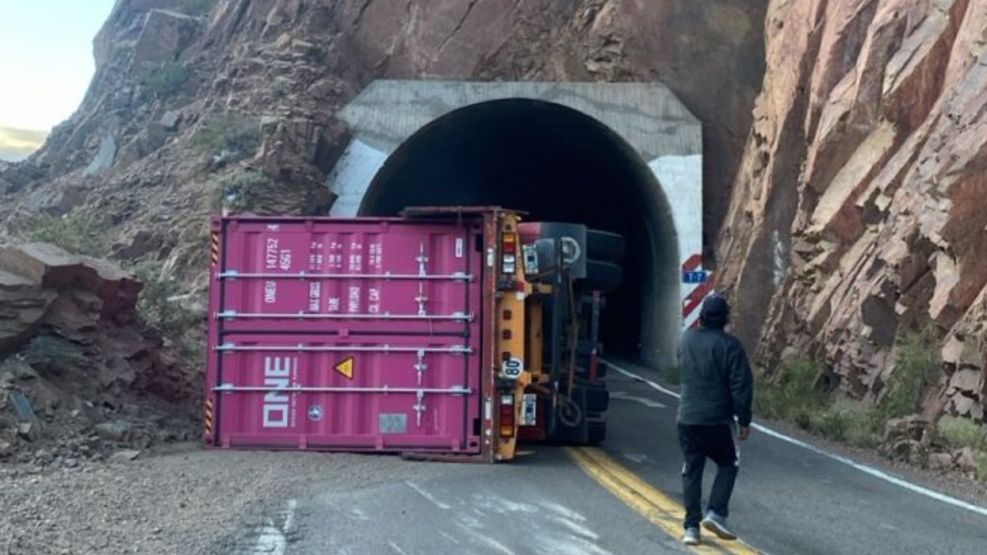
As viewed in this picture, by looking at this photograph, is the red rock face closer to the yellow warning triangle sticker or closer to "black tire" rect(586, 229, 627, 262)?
"black tire" rect(586, 229, 627, 262)

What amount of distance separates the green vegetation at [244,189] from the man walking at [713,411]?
14.1m

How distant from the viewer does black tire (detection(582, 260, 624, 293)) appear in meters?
12.2

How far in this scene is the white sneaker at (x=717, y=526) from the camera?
7.36 metres

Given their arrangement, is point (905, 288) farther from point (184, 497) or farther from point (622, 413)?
point (184, 497)

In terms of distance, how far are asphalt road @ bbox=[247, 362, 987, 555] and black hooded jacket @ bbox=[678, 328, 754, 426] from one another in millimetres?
822

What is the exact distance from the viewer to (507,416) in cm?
1120

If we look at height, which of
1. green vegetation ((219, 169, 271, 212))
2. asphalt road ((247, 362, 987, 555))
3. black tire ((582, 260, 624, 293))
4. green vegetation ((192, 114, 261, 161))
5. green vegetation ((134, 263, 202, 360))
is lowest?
asphalt road ((247, 362, 987, 555))

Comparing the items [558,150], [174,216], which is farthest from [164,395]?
[558,150]

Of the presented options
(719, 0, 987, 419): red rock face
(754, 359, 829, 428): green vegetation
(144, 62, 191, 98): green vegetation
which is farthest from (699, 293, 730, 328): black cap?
(144, 62, 191, 98): green vegetation

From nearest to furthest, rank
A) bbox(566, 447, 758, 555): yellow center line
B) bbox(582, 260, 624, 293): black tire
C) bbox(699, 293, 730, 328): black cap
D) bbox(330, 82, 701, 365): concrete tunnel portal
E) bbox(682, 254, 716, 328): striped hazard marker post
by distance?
bbox(566, 447, 758, 555): yellow center line < bbox(699, 293, 730, 328): black cap < bbox(582, 260, 624, 293): black tire < bbox(682, 254, 716, 328): striped hazard marker post < bbox(330, 82, 701, 365): concrete tunnel portal

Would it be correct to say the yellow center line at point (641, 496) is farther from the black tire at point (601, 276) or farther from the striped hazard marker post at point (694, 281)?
the striped hazard marker post at point (694, 281)

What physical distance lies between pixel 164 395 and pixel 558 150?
54.8ft

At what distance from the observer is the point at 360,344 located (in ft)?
37.2

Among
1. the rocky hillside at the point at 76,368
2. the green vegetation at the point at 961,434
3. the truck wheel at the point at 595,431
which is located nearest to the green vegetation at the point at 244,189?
the rocky hillside at the point at 76,368
